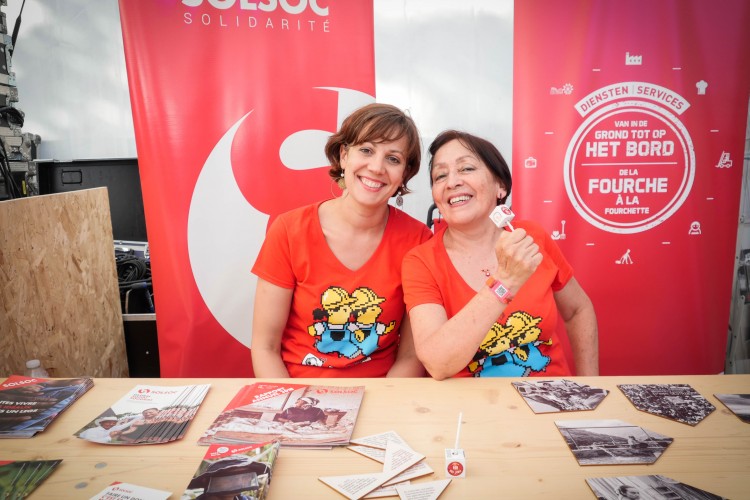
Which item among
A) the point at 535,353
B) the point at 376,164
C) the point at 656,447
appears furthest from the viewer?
the point at 376,164

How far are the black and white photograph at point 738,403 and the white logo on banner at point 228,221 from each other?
182 centimetres

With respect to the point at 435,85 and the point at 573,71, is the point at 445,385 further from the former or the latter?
the point at 573,71

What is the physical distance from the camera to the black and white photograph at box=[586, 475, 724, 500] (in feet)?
2.77

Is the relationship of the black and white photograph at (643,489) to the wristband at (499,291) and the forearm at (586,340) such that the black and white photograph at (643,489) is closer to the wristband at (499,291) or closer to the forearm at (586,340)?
the wristband at (499,291)

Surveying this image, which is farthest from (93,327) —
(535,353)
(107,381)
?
(535,353)

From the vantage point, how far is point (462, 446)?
1016mm

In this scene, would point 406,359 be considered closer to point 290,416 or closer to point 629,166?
point 290,416

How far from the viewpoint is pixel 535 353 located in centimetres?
151

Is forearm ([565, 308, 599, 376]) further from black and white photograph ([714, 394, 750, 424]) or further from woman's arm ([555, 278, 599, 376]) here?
black and white photograph ([714, 394, 750, 424])

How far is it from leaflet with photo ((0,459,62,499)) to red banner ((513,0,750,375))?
2146 millimetres

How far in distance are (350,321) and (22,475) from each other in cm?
95

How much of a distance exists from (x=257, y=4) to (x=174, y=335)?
5.40 feet

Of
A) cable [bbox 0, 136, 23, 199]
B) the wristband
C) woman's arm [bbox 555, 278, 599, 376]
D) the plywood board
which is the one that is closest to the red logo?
the wristband

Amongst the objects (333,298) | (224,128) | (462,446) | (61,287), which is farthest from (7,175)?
(462,446)
